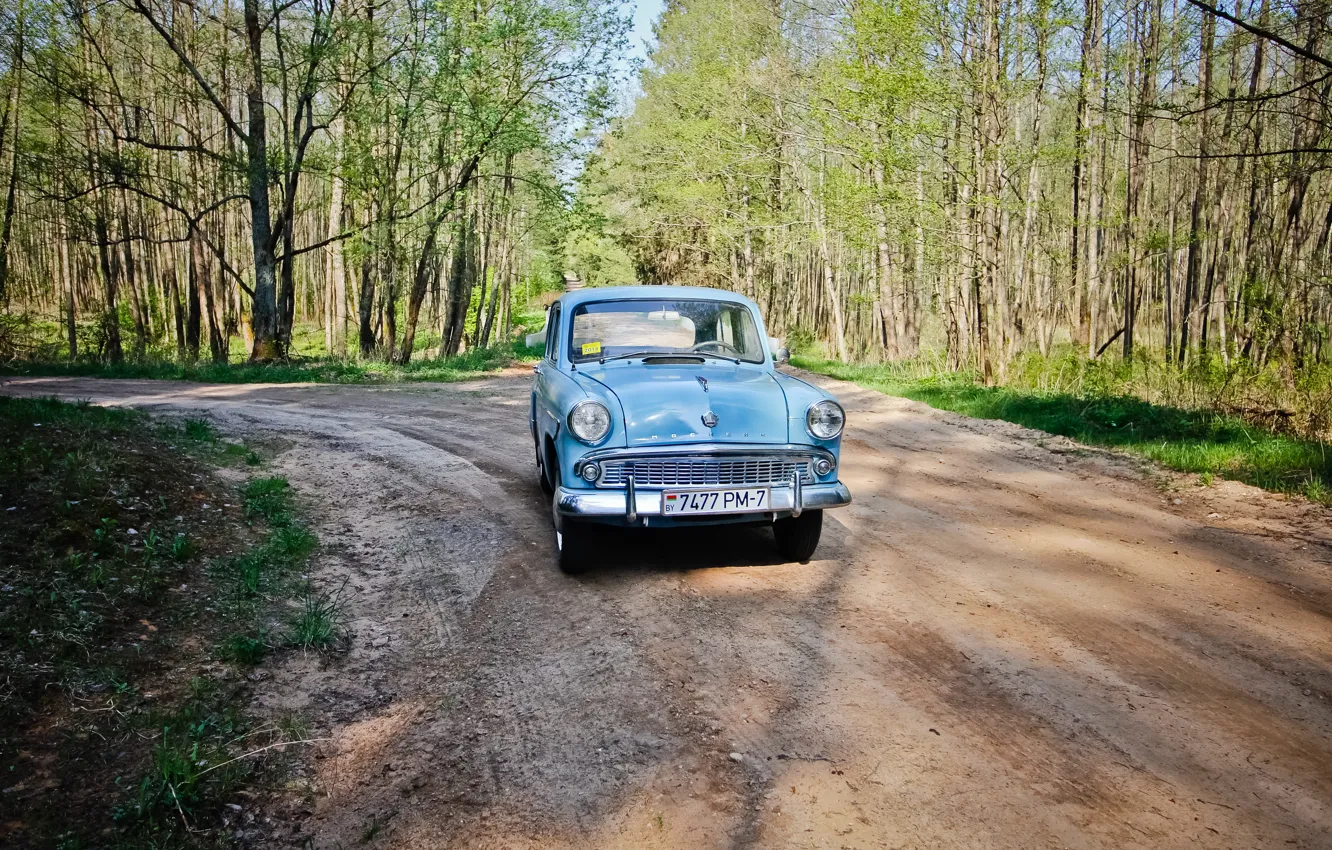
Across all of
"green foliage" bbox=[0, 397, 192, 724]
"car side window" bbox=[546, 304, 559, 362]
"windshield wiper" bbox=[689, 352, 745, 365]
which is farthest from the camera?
"car side window" bbox=[546, 304, 559, 362]

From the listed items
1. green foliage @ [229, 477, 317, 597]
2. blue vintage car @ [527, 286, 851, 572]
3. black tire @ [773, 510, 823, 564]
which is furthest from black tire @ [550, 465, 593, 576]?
green foliage @ [229, 477, 317, 597]

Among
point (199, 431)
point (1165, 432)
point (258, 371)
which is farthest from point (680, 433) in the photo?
point (258, 371)

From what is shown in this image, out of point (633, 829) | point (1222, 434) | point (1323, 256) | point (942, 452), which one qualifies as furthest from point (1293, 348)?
point (633, 829)

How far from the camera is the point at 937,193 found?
15094 millimetres

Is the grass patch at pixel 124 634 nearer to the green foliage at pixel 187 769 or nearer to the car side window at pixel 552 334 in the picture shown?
the green foliage at pixel 187 769

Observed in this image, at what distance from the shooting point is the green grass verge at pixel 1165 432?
23.2 ft

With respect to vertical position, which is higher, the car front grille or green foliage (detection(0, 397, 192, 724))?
the car front grille

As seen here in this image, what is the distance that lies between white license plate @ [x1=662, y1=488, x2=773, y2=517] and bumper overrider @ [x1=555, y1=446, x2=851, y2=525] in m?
0.03

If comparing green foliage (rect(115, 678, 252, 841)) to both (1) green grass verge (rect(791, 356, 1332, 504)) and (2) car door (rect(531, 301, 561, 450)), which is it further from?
(1) green grass verge (rect(791, 356, 1332, 504))

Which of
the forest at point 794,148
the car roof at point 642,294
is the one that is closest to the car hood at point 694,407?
the car roof at point 642,294

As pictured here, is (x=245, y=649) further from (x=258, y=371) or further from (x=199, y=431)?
(x=258, y=371)

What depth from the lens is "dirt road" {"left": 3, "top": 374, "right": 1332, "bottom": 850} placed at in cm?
261

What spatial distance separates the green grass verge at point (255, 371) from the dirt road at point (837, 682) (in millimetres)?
9257

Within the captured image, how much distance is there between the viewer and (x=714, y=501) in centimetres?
451
